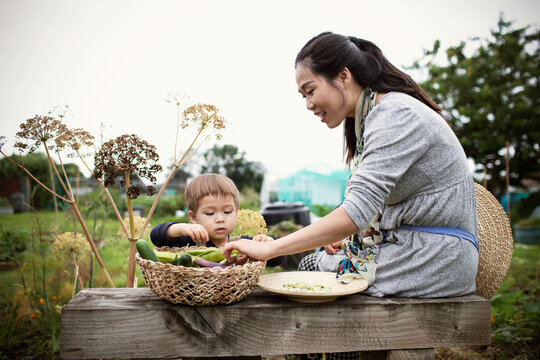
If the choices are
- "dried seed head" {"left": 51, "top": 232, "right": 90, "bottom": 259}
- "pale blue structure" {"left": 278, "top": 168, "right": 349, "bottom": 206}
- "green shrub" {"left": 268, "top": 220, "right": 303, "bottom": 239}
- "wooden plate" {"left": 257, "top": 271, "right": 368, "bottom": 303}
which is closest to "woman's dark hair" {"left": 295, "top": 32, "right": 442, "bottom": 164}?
"wooden plate" {"left": 257, "top": 271, "right": 368, "bottom": 303}

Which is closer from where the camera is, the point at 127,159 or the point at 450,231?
the point at 450,231

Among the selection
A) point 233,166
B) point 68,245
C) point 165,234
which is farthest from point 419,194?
point 233,166

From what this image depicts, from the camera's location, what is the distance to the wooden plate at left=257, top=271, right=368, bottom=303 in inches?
60.8

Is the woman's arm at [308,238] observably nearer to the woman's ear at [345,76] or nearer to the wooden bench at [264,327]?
the wooden bench at [264,327]

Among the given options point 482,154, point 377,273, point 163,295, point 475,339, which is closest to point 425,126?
point 377,273

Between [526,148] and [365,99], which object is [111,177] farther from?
[526,148]

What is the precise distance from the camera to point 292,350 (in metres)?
1.57

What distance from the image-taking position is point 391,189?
1.64 metres

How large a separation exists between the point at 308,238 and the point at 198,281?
49 centimetres

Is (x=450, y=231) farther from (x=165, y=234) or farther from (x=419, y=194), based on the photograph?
(x=165, y=234)

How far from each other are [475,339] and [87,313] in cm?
174

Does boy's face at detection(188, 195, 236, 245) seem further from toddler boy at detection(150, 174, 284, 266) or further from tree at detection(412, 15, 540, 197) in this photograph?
tree at detection(412, 15, 540, 197)

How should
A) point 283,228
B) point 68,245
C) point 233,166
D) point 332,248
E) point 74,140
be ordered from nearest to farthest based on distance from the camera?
1. point 74,140
2. point 332,248
3. point 68,245
4. point 283,228
5. point 233,166

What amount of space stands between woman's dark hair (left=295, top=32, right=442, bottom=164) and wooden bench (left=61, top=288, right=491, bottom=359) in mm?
1064
